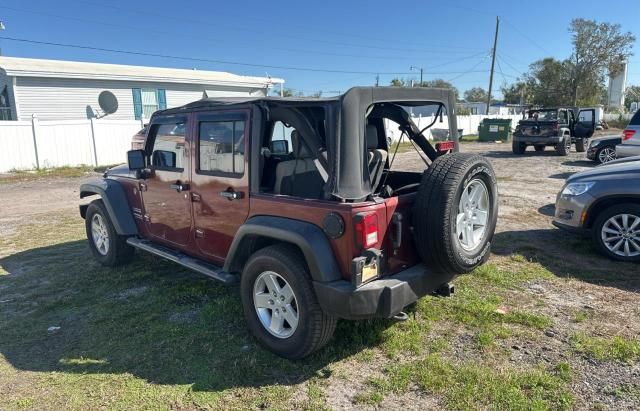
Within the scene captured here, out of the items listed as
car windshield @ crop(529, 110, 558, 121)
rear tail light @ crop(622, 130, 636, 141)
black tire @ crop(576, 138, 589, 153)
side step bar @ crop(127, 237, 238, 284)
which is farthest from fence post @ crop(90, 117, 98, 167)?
black tire @ crop(576, 138, 589, 153)

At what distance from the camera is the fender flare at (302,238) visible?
2.96m

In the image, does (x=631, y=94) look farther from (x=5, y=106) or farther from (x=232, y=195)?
(x=232, y=195)

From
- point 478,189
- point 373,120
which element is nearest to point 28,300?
point 373,120

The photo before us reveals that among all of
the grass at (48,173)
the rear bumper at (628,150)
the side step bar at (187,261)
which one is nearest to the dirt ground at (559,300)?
the side step bar at (187,261)

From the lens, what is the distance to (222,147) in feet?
12.6

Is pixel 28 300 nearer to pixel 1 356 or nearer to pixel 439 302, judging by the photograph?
pixel 1 356

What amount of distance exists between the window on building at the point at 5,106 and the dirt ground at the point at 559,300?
12.8m

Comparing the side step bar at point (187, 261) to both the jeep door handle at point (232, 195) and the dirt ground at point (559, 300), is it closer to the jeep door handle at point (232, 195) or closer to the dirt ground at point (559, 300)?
the jeep door handle at point (232, 195)

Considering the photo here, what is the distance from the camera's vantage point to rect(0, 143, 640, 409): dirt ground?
287cm

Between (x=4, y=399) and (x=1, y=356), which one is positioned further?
(x=1, y=356)

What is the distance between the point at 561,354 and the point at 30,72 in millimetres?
21285

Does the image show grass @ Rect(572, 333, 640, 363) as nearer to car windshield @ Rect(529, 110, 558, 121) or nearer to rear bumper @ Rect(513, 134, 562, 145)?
rear bumper @ Rect(513, 134, 562, 145)

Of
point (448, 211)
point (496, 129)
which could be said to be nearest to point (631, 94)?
point (496, 129)

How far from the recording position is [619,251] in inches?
200
